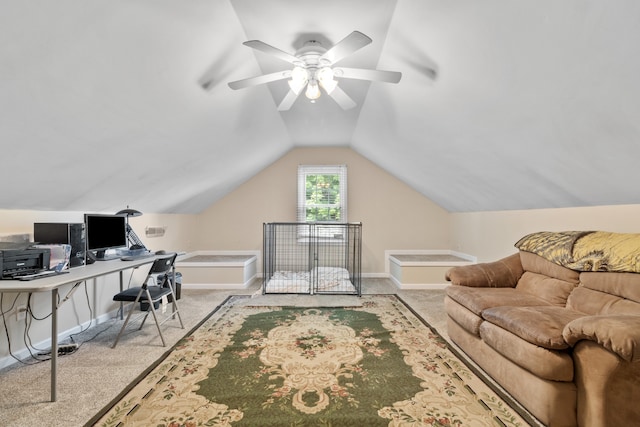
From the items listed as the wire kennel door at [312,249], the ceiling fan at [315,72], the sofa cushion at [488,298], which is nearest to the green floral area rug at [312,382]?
the sofa cushion at [488,298]

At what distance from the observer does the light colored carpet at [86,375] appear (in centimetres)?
189

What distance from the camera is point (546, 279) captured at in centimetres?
274

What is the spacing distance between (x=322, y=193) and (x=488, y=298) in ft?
13.3

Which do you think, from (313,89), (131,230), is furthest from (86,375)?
(313,89)

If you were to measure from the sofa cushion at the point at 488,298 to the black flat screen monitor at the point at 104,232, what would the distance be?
346 cm

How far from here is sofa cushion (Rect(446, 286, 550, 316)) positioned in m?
2.50

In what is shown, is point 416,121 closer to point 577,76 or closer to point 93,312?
point 577,76

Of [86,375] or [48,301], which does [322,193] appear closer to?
[48,301]

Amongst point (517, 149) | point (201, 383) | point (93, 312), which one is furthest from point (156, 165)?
point (517, 149)

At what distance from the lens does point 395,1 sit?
2.12 m

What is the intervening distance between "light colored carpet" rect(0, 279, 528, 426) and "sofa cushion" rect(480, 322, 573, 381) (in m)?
1.08

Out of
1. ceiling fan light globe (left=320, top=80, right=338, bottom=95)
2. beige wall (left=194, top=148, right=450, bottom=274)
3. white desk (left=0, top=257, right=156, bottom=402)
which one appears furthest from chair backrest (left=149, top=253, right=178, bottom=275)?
beige wall (left=194, top=148, right=450, bottom=274)

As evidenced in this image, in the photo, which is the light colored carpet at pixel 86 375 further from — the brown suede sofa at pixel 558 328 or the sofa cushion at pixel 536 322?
the sofa cushion at pixel 536 322

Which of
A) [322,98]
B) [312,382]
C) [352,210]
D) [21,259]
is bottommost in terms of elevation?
[312,382]
